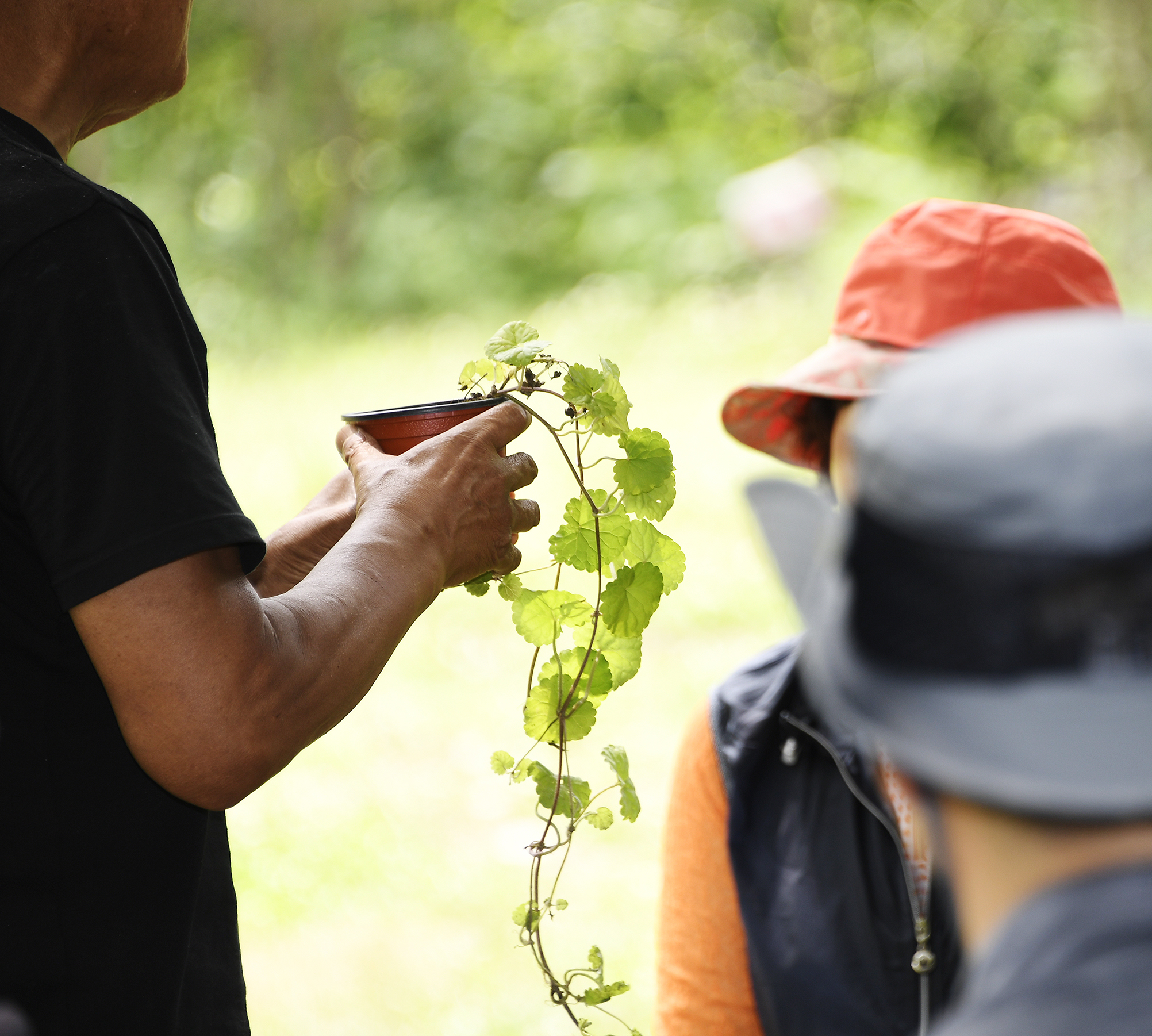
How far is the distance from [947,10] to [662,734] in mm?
9591

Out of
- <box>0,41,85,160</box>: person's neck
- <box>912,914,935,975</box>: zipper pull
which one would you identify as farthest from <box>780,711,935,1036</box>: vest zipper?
<box>0,41,85,160</box>: person's neck

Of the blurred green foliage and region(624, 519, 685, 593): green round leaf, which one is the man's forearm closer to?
region(624, 519, 685, 593): green round leaf

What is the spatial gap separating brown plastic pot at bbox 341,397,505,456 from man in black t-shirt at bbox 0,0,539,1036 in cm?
3

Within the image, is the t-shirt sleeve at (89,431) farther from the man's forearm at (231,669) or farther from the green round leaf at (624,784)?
the green round leaf at (624,784)

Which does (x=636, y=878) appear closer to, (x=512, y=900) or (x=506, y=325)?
(x=512, y=900)

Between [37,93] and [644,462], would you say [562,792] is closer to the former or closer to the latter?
[644,462]

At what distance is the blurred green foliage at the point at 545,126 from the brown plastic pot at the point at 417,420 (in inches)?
363

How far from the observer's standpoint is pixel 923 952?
1.47 meters

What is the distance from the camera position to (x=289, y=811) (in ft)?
13.5

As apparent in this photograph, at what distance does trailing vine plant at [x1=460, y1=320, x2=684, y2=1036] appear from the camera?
1364 mm

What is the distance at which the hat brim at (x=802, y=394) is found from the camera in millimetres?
1744

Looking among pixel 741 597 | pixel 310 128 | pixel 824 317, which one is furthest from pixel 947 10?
pixel 741 597

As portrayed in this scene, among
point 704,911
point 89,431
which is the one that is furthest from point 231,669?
point 704,911

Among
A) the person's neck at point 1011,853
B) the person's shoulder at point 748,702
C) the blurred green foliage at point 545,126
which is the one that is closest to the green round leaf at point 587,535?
the person's shoulder at point 748,702
